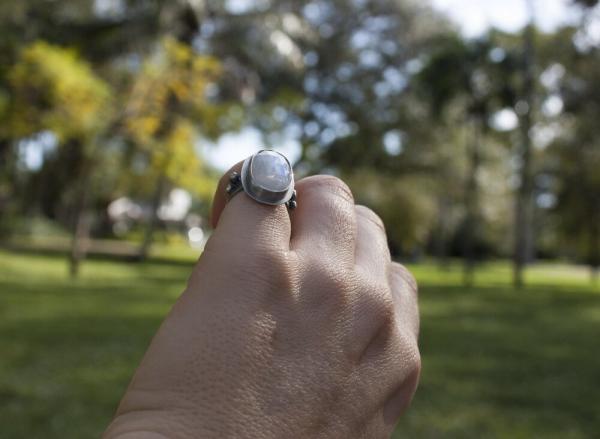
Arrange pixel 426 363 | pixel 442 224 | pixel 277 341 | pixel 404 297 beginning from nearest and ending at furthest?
pixel 277 341
pixel 404 297
pixel 426 363
pixel 442 224

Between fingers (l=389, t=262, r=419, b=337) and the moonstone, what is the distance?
203 mm

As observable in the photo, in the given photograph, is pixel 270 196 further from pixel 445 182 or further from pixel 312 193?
pixel 445 182

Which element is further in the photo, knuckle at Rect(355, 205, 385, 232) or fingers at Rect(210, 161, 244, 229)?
knuckle at Rect(355, 205, 385, 232)

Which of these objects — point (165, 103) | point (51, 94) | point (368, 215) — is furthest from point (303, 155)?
point (368, 215)

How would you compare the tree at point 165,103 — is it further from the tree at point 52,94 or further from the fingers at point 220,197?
the fingers at point 220,197

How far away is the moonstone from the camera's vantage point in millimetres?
695

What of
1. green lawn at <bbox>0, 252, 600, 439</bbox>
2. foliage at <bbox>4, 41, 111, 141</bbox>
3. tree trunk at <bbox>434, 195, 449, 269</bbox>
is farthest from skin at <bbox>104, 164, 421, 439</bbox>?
tree trunk at <bbox>434, 195, 449, 269</bbox>

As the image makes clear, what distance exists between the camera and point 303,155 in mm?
29969

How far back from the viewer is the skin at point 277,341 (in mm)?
594

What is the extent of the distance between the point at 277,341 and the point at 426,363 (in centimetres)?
736

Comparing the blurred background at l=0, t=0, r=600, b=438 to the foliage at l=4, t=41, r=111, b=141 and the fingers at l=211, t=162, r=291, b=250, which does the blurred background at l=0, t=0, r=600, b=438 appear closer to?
the foliage at l=4, t=41, r=111, b=141

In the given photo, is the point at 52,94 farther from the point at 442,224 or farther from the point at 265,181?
the point at 442,224

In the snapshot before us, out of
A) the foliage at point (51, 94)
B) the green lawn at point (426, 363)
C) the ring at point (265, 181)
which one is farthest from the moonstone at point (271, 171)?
the foliage at point (51, 94)

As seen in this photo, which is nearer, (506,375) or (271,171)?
(271,171)
